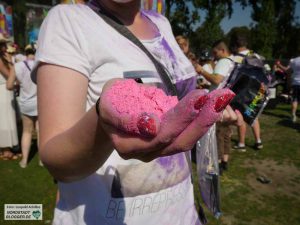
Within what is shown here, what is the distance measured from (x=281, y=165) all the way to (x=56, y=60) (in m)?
4.80

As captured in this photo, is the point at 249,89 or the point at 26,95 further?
the point at 26,95

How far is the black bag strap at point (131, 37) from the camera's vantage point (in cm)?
106

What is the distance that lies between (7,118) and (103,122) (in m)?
5.07

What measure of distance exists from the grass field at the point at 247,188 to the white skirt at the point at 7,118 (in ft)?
1.25

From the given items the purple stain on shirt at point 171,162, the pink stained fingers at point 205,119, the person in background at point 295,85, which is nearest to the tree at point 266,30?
the person in background at point 295,85

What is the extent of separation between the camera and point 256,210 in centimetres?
365

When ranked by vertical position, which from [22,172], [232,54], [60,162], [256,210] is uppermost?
[60,162]

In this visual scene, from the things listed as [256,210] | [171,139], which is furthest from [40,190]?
[171,139]

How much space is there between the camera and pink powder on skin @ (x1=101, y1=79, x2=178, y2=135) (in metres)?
0.58

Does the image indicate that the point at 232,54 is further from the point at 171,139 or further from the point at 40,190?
the point at 171,139

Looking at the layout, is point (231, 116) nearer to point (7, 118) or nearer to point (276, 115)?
point (7, 118)

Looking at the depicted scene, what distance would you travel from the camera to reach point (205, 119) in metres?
0.60

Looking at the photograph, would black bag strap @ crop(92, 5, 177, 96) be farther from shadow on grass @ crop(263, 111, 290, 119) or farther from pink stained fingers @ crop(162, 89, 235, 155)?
shadow on grass @ crop(263, 111, 290, 119)

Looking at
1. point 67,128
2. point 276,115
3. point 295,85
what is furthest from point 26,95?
point 276,115
